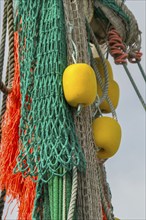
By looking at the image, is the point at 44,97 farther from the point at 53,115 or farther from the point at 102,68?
the point at 102,68

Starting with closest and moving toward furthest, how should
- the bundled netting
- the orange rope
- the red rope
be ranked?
the bundled netting < the orange rope < the red rope

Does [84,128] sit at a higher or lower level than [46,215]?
higher

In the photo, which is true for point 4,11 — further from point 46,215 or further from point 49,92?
point 46,215

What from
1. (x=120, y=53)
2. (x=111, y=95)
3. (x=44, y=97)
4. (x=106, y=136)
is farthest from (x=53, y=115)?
(x=120, y=53)

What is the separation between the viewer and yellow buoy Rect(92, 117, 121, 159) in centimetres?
401

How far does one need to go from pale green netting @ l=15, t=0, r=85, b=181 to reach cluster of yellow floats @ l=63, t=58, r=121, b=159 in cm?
7

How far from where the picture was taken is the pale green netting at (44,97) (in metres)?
3.80

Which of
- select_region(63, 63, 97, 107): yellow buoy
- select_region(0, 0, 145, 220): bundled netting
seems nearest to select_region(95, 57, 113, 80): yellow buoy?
select_region(0, 0, 145, 220): bundled netting

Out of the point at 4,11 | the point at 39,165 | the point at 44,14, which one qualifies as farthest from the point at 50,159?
the point at 4,11

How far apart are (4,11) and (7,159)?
3.12 feet

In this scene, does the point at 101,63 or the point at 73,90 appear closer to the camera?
the point at 73,90

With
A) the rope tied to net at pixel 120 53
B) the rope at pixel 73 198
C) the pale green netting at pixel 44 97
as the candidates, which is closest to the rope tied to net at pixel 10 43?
the pale green netting at pixel 44 97

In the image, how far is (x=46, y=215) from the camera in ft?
12.4

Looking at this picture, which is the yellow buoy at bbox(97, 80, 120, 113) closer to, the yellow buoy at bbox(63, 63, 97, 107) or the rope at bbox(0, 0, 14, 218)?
the yellow buoy at bbox(63, 63, 97, 107)
